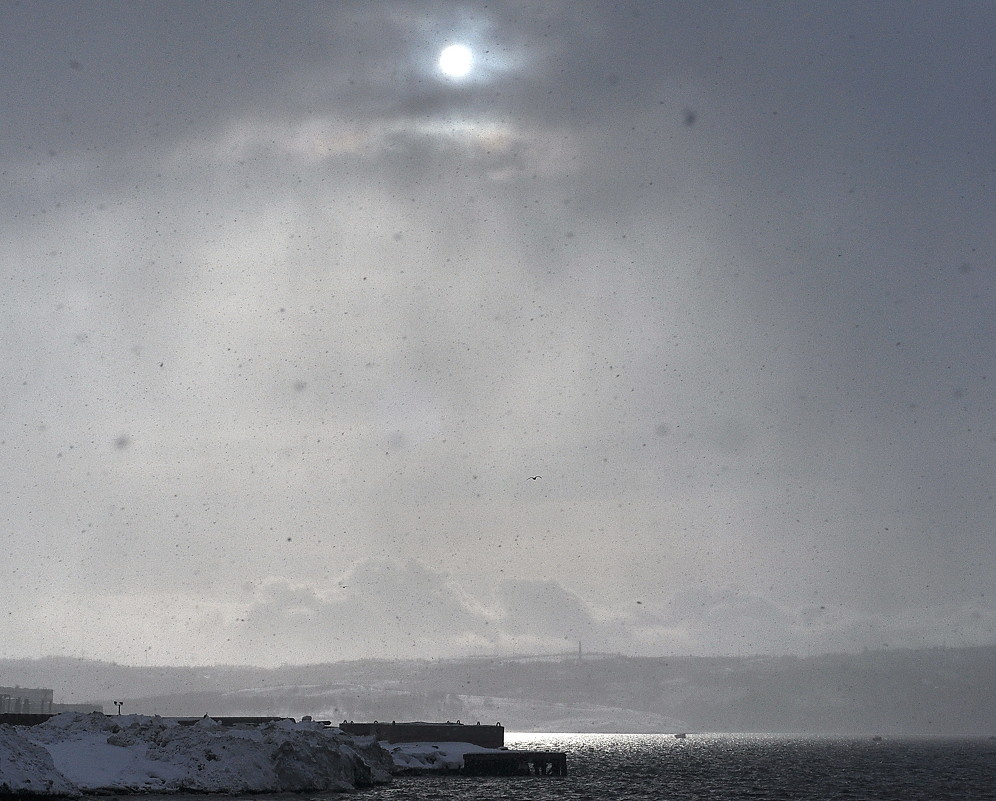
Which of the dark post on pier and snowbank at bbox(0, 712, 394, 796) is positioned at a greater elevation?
snowbank at bbox(0, 712, 394, 796)

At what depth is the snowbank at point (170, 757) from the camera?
71.1 m

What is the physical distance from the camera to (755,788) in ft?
336

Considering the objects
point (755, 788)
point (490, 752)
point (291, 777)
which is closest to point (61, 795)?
point (291, 777)

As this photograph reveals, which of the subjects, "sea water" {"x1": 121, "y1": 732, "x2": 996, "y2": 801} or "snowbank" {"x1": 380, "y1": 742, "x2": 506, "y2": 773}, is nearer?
"sea water" {"x1": 121, "y1": 732, "x2": 996, "y2": 801}

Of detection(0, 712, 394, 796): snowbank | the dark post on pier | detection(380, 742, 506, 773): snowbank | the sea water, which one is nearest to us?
detection(0, 712, 394, 796): snowbank

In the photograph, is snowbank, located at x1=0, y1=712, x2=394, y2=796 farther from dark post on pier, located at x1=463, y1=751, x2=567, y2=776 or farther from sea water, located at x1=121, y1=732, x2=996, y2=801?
dark post on pier, located at x1=463, y1=751, x2=567, y2=776

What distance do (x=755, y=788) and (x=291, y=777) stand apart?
48.1 meters

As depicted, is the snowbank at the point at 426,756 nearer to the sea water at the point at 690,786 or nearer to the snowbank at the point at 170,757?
the sea water at the point at 690,786

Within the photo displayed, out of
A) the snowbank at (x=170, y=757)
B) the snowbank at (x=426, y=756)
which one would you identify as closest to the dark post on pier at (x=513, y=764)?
the snowbank at (x=426, y=756)

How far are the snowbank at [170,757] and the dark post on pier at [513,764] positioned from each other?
139 ft

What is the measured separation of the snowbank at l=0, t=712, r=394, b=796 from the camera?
71.1 metres

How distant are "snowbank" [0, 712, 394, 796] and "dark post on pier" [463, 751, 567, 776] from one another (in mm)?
42262


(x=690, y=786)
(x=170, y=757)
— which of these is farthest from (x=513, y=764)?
(x=170, y=757)

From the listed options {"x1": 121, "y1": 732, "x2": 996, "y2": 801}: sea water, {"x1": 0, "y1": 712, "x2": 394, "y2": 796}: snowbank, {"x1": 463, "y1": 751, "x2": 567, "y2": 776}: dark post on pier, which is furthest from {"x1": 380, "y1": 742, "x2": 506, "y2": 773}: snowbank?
{"x1": 0, "y1": 712, "x2": 394, "y2": 796}: snowbank
